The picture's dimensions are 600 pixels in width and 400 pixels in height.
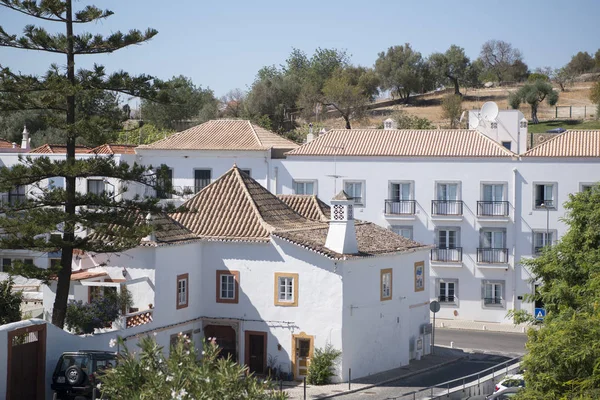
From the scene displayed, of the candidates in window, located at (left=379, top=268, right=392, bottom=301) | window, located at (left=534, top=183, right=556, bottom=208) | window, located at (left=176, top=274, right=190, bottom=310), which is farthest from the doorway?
window, located at (left=534, top=183, right=556, bottom=208)

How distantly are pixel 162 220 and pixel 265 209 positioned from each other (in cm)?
439

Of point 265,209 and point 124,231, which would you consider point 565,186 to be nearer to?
point 265,209

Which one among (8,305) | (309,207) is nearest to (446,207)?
(309,207)

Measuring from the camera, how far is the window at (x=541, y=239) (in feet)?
178

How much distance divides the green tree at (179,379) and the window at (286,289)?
19.9m

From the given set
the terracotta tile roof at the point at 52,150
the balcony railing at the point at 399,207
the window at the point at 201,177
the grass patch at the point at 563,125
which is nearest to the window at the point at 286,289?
the balcony railing at the point at 399,207

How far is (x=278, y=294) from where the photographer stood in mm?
39281

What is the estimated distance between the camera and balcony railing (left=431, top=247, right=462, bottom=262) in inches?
2174

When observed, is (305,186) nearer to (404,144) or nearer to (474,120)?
(404,144)

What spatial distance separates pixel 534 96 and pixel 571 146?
43723 millimetres

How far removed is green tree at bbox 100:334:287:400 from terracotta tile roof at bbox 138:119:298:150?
39447 millimetres

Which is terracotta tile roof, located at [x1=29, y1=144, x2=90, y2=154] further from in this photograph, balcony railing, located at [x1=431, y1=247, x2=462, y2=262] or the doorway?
the doorway

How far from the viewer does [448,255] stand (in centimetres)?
5534

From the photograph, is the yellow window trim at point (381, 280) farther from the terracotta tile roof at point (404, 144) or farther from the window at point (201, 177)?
the window at point (201, 177)
